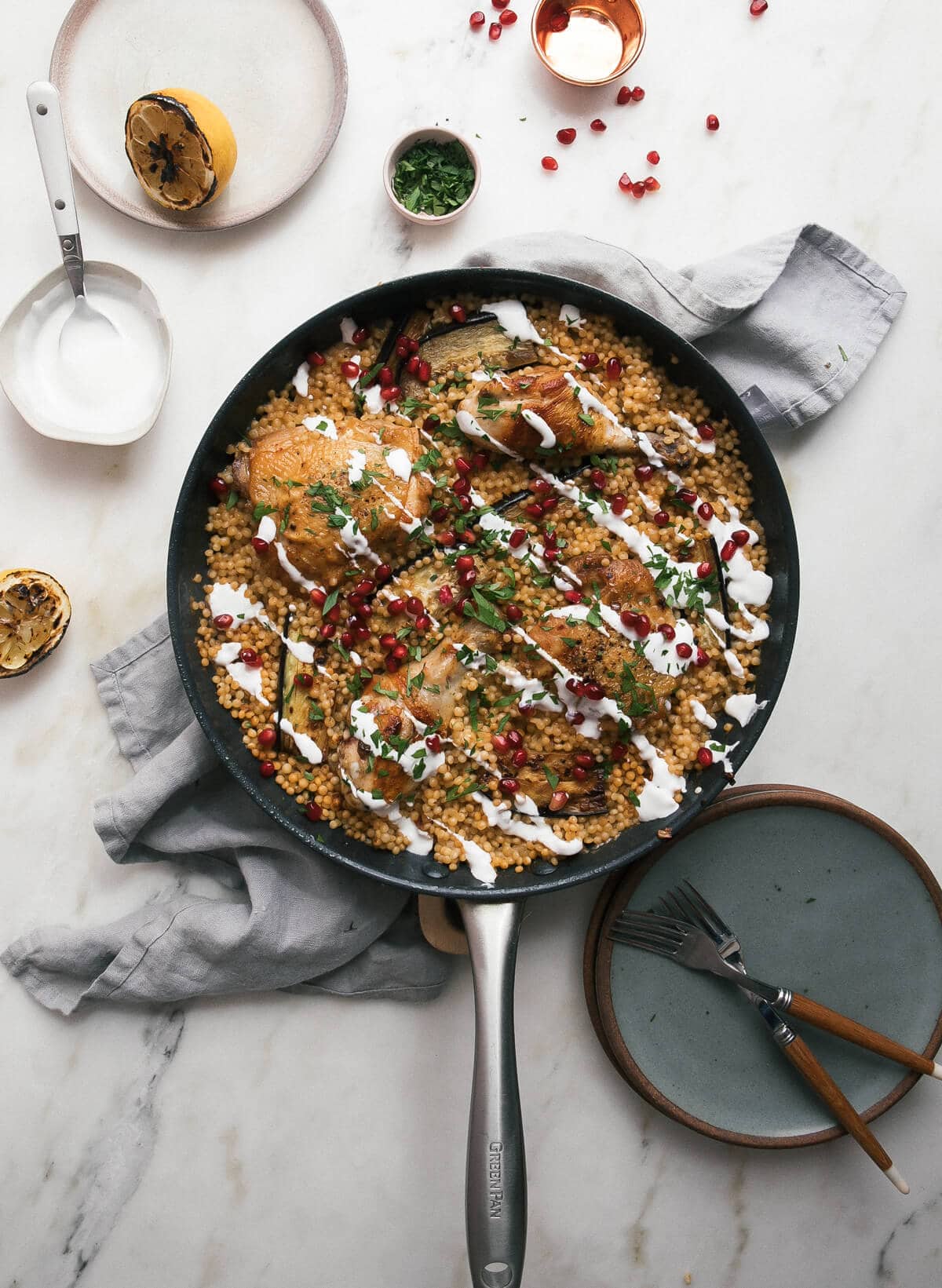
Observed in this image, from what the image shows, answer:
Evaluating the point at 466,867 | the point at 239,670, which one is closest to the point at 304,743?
the point at 239,670

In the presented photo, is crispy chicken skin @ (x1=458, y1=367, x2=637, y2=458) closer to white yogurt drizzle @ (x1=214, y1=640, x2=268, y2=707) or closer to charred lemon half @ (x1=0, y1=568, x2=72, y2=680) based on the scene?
white yogurt drizzle @ (x1=214, y1=640, x2=268, y2=707)

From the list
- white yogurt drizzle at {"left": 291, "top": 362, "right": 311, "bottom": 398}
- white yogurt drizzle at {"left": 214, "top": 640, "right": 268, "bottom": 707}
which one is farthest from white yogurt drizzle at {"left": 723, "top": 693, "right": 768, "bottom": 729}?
white yogurt drizzle at {"left": 291, "top": 362, "right": 311, "bottom": 398}

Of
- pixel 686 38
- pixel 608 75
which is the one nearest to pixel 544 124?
pixel 608 75

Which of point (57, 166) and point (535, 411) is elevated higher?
point (535, 411)

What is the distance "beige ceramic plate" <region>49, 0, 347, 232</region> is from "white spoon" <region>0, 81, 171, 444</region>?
Result: 0.32m

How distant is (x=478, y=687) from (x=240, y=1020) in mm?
1622

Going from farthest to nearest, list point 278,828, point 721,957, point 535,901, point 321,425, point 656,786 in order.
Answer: point 535,901 → point 278,828 → point 721,957 → point 656,786 → point 321,425

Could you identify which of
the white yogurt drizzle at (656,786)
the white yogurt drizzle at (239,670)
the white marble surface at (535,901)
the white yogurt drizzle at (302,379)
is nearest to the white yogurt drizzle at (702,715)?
the white yogurt drizzle at (656,786)

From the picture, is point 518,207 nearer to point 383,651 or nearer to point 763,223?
point 763,223

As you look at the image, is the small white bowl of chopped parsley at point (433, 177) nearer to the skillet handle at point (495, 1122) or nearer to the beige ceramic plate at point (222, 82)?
the beige ceramic plate at point (222, 82)

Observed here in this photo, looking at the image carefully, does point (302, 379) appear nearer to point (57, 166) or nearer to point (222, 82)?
point (57, 166)

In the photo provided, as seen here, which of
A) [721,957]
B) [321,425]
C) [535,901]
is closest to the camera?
[321,425]

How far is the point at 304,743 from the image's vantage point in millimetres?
3051

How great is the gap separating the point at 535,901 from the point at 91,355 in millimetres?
2576
